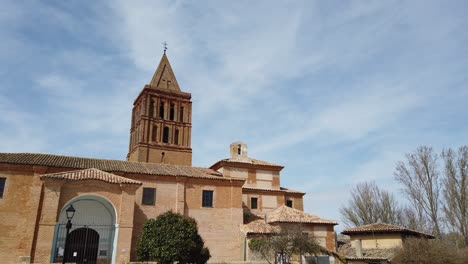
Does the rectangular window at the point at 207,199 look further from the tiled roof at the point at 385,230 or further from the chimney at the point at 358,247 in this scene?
the tiled roof at the point at 385,230

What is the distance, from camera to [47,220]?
1873 centimetres

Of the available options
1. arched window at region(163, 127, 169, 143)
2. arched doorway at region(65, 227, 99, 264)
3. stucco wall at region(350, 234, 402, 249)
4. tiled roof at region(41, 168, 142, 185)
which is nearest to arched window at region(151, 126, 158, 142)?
arched window at region(163, 127, 169, 143)

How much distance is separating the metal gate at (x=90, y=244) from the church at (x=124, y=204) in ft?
0.18

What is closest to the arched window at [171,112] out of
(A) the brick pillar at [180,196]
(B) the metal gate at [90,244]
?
(A) the brick pillar at [180,196]

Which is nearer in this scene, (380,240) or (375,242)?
(380,240)

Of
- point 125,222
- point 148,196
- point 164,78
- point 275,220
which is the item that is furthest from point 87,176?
point 164,78

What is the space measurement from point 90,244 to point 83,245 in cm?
37

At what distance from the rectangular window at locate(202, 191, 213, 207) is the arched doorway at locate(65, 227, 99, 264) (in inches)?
285

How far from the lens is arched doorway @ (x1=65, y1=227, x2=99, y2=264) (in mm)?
20156

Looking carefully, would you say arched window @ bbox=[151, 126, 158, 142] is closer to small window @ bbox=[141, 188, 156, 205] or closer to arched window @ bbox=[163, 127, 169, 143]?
arched window @ bbox=[163, 127, 169, 143]

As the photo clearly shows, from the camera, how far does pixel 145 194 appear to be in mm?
23391

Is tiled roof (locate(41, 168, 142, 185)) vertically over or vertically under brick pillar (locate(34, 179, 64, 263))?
over

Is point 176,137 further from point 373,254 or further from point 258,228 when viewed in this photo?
point 373,254

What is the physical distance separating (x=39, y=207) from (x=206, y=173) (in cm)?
1135
